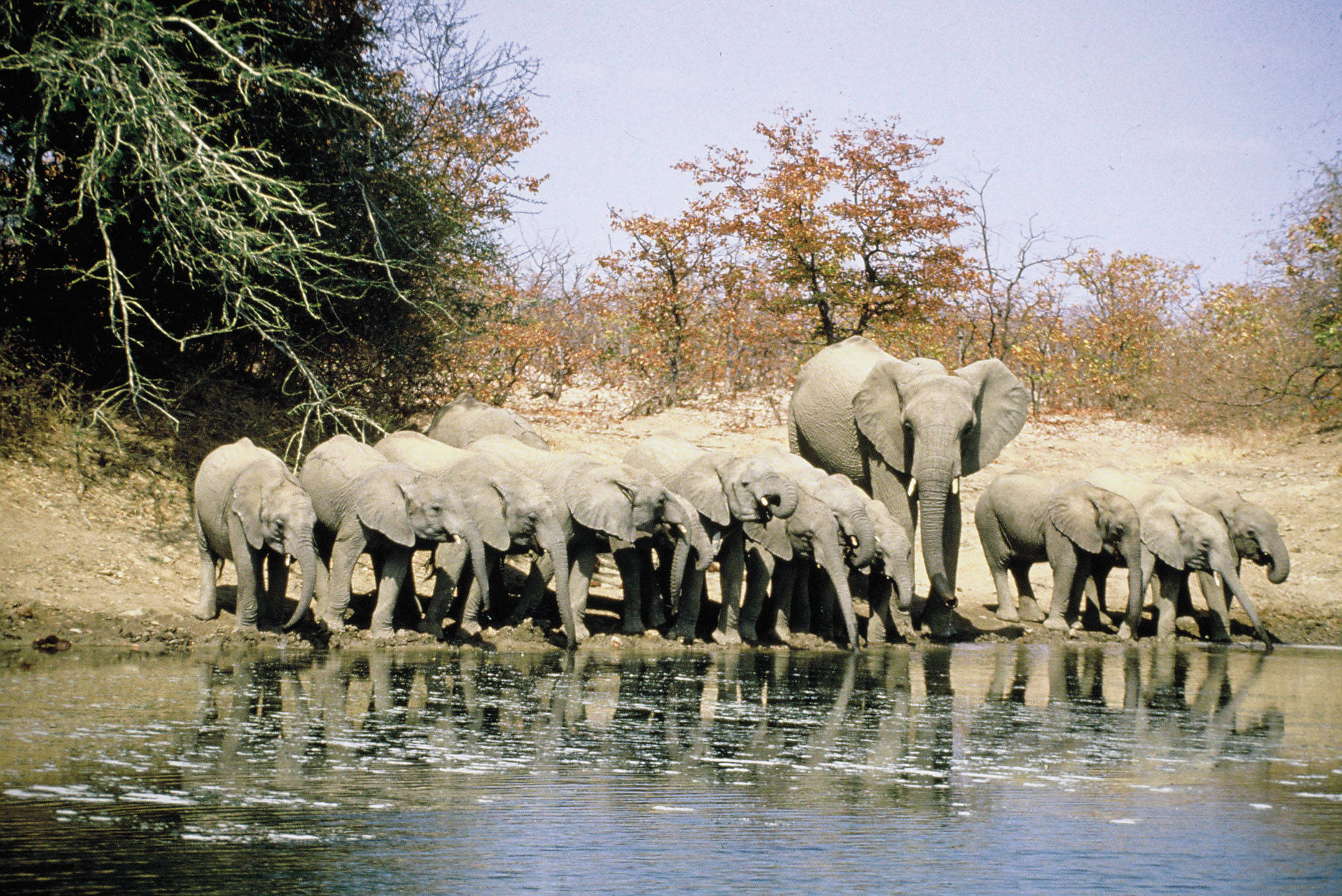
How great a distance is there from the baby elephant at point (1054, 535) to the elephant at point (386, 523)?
297 inches

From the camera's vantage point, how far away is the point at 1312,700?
11.1 metres

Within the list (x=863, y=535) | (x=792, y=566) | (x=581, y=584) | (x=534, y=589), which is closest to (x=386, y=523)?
(x=534, y=589)

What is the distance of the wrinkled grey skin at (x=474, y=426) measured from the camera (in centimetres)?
1775

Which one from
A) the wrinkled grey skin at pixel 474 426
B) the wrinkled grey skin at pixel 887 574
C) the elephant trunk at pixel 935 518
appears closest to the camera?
the wrinkled grey skin at pixel 887 574

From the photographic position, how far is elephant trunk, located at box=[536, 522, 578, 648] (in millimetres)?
13039

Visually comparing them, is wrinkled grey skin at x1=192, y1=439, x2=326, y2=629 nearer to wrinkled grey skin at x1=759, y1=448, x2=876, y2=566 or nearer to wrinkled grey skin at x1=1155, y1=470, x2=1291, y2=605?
wrinkled grey skin at x1=759, y1=448, x2=876, y2=566

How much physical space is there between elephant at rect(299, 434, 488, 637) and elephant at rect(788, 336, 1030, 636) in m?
5.30

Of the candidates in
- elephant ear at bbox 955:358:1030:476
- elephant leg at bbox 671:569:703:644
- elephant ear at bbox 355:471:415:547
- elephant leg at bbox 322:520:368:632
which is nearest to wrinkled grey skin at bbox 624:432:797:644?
elephant leg at bbox 671:569:703:644

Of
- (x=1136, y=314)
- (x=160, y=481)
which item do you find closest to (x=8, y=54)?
(x=160, y=481)

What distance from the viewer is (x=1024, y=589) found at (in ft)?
59.4

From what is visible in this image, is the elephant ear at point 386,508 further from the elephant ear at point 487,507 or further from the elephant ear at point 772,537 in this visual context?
the elephant ear at point 772,537

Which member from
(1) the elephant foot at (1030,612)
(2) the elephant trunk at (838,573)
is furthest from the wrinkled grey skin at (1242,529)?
(2) the elephant trunk at (838,573)

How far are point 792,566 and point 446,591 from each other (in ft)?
12.4

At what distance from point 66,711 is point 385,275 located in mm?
12975
